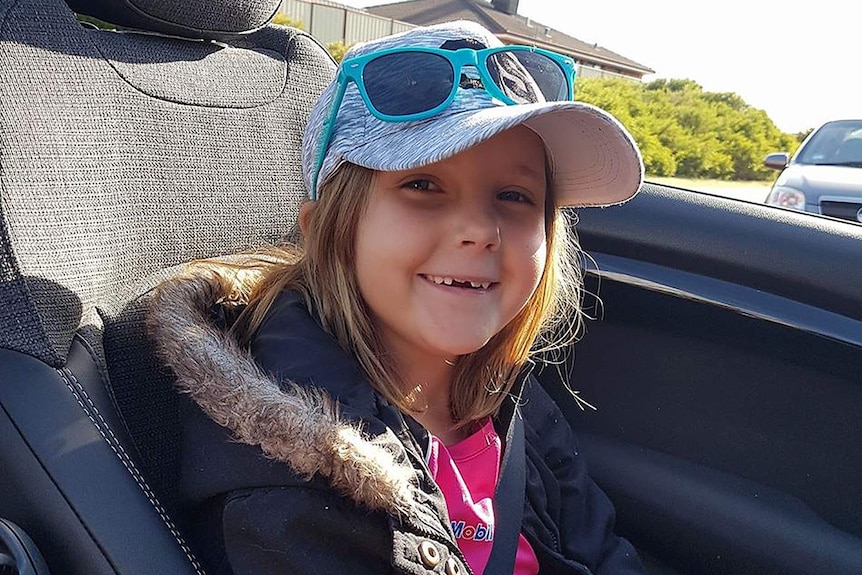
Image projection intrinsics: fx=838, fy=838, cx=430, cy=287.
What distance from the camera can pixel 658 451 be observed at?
5.41 ft

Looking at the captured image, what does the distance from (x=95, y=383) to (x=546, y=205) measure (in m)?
0.70

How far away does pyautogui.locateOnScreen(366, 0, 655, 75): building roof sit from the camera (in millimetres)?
20406

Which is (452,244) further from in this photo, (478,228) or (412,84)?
(412,84)

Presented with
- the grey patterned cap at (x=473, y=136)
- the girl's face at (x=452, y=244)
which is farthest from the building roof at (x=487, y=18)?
the girl's face at (x=452, y=244)

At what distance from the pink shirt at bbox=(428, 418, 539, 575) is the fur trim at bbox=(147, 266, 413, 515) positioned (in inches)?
8.0

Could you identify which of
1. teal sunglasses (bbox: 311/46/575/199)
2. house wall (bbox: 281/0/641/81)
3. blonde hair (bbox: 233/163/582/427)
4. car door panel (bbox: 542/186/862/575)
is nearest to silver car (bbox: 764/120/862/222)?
car door panel (bbox: 542/186/862/575)

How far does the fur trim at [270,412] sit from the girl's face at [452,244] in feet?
0.66

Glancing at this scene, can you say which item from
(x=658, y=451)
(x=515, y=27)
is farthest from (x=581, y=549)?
(x=515, y=27)

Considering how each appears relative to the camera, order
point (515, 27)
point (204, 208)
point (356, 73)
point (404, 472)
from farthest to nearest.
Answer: point (515, 27) → point (204, 208) → point (356, 73) → point (404, 472)

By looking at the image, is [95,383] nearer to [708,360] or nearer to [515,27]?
[708,360]

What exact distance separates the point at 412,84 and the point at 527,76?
0.18m

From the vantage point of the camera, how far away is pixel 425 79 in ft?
3.52

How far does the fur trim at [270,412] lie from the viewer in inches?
36.4

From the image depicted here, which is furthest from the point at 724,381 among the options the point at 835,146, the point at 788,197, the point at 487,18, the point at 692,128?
the point at 487,18
